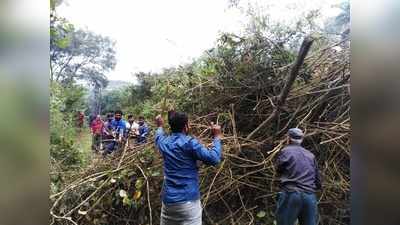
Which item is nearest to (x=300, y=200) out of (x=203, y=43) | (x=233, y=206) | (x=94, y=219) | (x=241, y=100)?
(x=233, y=206)

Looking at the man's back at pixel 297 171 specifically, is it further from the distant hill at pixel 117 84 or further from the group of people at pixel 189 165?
the distant hill at pixel 117 84

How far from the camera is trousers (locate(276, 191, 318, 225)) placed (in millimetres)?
2859

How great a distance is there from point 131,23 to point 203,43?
578mm

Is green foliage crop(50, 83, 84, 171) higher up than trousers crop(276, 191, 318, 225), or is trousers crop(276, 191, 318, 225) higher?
green foliage crop(50, 83, 84, 171)

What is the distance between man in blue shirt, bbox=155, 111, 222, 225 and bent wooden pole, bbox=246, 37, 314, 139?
0.77 meters

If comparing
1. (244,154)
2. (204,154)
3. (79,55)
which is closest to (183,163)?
(204,154)

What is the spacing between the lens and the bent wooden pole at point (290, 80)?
3.22 meters

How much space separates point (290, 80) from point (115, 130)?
56.7 inches

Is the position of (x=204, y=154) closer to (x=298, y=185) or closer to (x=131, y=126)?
(x=298, y=185)

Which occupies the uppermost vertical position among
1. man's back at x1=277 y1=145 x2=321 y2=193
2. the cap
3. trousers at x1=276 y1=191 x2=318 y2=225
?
the cap

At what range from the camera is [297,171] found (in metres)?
2.87

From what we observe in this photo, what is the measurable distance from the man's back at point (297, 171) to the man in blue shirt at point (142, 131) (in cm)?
109

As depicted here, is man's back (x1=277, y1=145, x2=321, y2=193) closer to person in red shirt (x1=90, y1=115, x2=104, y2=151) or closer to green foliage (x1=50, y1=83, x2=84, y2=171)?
person in red shirt (x1=90, y1=115, x2=104, y2=151)

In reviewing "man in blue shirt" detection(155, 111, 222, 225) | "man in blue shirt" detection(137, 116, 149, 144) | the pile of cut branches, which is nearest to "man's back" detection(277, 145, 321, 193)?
the pile of cut branches
